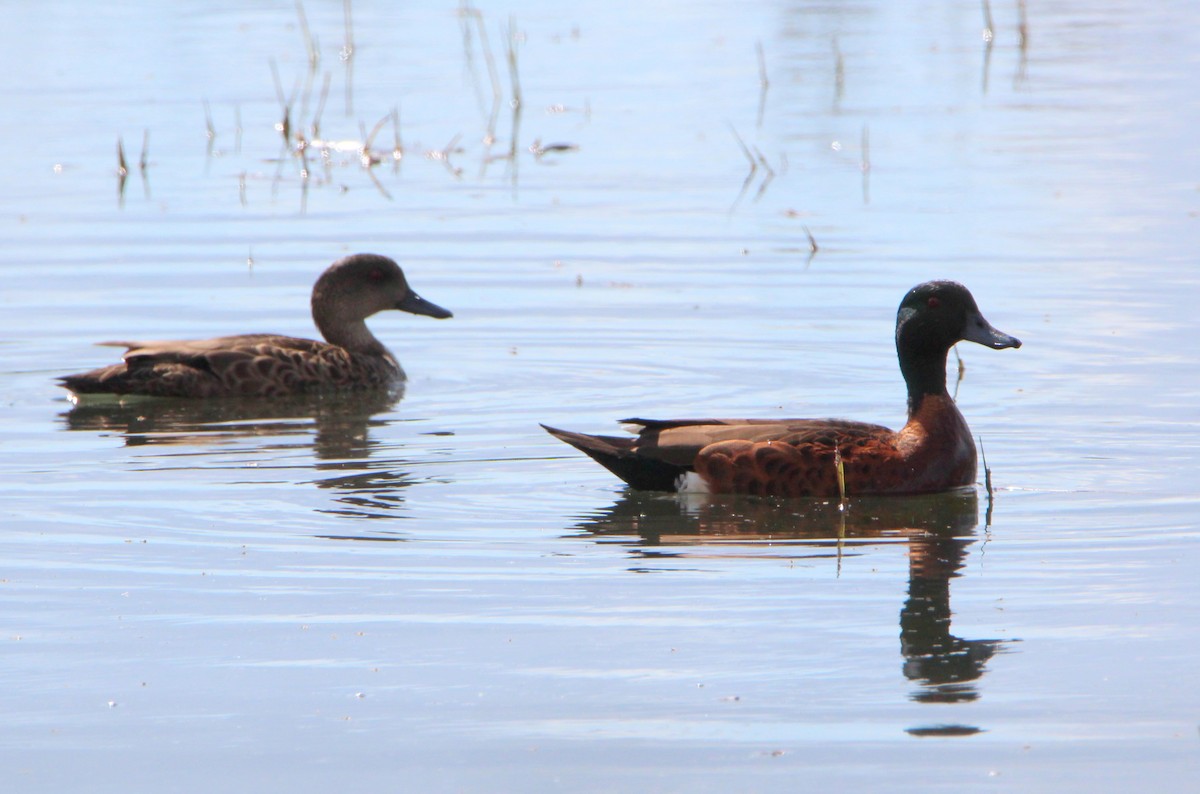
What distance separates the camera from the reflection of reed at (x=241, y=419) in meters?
10.1

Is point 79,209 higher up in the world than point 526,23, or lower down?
lower down

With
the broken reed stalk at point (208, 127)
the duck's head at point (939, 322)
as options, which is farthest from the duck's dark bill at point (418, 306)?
the broken reed stalk at point (208, 127)

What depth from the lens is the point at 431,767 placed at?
516cm

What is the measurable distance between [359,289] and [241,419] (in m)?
1.67

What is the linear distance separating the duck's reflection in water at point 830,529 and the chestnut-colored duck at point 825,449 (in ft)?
0.25

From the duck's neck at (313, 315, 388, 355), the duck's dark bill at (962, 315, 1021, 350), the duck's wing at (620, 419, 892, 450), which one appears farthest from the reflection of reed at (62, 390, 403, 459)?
the duck's dark bill at (962, 315, 1021, 350)

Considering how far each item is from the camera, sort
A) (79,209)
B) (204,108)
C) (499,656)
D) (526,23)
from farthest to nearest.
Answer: (526,23) → (204,108) → (79,209) → (499,656)

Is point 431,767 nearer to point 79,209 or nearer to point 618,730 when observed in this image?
point 618,730

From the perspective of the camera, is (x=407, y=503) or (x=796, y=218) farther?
(x=796, y=218)

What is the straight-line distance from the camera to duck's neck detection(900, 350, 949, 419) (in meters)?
8.68

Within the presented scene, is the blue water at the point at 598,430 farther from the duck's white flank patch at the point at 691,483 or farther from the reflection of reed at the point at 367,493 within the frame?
the duck's white flank patch at the point at 691,483

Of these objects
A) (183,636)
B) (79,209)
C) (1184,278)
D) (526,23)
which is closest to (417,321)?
(79,209)

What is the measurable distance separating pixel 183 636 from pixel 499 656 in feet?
3.39

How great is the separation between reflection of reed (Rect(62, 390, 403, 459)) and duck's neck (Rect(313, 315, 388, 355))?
0.62 meters
